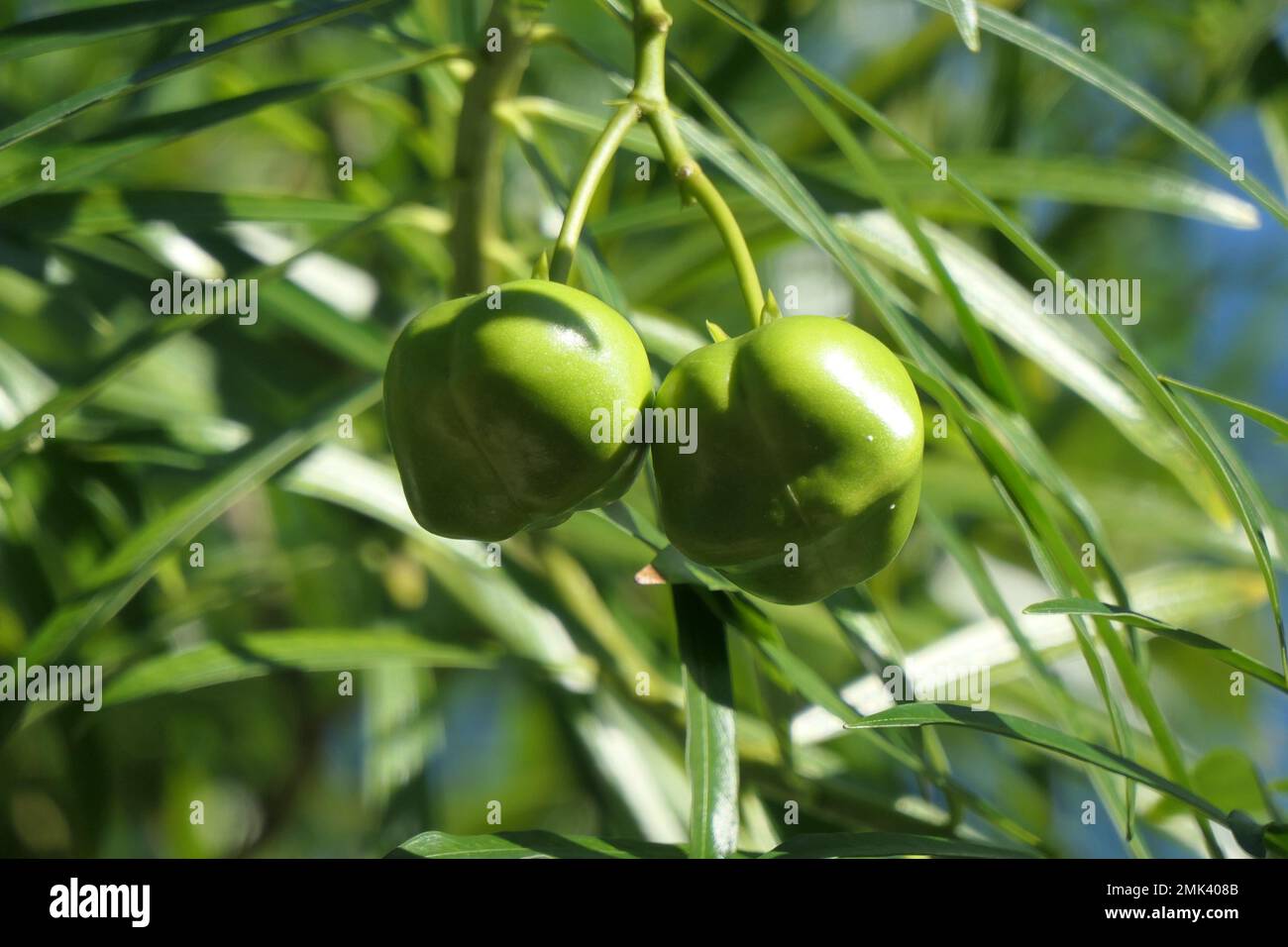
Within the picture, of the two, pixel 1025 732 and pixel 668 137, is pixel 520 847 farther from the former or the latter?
pixel 668 137

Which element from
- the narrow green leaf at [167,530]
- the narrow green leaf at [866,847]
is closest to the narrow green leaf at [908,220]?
the narrow green leaf at [866,847]

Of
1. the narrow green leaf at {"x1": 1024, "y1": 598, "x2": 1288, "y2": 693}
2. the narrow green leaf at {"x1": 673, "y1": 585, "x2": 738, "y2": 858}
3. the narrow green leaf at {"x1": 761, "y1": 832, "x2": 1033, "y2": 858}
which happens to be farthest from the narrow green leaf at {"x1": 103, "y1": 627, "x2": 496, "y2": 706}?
the narrow green leaf at {"x1": 1024, "y1": 598, "x2": 1288, "y2": 693}

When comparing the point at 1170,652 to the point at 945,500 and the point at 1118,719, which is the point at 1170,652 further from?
the point at 1118,719

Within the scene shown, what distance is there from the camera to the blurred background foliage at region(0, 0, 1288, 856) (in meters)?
0.93

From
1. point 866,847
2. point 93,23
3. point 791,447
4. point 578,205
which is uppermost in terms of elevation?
point 93,23

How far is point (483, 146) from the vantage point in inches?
37.0

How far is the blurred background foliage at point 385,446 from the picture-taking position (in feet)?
3.05

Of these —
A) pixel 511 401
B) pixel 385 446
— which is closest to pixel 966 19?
pixel 511 401

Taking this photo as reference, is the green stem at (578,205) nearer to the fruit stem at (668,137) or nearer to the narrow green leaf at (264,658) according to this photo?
the fruit stem at (668,137)

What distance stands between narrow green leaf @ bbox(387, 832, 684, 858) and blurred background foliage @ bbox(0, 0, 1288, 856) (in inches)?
7.1

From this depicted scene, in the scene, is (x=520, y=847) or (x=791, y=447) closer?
(x=791, y=447)

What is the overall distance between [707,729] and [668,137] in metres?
0.32

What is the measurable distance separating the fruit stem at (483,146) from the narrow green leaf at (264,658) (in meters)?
0.28
